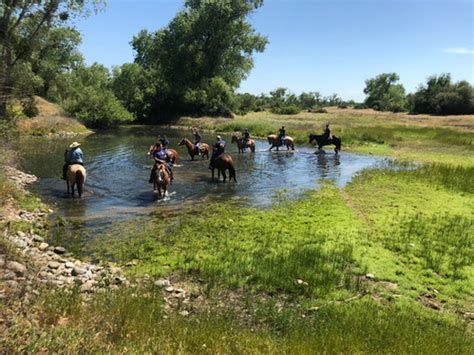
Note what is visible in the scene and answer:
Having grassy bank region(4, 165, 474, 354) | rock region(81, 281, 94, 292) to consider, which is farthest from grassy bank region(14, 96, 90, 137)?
rock region(81, 281, 94, 292)

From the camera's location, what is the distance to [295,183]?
71.9 feet

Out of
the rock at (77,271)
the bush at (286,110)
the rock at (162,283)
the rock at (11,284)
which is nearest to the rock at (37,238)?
the rock at (77,271)

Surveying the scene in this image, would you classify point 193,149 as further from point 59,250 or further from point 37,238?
point 59,250

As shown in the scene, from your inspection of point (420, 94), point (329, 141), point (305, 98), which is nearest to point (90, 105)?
point (329, 141)

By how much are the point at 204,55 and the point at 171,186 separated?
5780 centimetres

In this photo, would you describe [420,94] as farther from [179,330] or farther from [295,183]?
[179,330]

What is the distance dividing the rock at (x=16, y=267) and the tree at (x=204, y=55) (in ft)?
207

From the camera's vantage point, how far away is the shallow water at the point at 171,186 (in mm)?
16641

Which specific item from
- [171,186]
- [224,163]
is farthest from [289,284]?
[224,163]

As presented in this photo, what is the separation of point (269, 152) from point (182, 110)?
42.1 metres

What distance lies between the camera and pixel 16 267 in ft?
27.5

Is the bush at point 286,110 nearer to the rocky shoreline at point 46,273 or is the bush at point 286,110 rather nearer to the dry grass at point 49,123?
the dry grass at point 49,123

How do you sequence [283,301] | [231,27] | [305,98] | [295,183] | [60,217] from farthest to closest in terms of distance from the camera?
[305,98] < [231,27] < [295,183] < [60,217] < [283,301]

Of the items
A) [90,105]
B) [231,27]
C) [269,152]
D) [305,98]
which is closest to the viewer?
[269,152]
